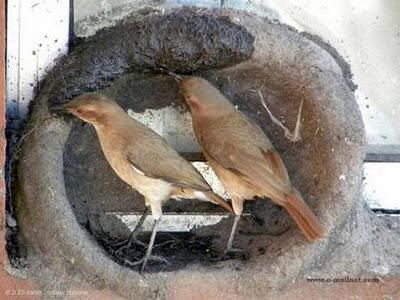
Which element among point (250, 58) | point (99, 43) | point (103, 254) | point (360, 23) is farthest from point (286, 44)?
point (103, 254)

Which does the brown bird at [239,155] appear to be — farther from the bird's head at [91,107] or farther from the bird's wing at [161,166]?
the bird's head at [91,107]

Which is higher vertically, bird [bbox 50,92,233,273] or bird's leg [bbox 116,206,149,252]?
bird [bbox 50,92,233,273]

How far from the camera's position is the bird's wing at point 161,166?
493 centimetres

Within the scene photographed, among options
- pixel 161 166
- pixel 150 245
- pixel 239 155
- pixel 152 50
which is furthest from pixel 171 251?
pixel 152 50

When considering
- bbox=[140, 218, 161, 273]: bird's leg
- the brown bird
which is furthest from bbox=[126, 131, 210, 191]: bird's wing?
bbox=[140, 218, 161, 273]: bird's leg

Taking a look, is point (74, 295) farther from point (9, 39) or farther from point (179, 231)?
point (9, 39)

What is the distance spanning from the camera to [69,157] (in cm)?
521

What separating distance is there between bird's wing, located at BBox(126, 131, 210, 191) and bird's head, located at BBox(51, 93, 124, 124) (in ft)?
0.60

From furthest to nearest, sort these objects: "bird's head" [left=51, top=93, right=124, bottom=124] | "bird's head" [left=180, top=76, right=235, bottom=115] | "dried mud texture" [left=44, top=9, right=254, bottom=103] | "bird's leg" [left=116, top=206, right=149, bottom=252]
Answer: "bird's leg" [left=116, top=206, right=149, bottom=252], "bird's head" [left=180, top=76, right=235, bottom=115], "dried mud texture" [left=44, top=9, right=254, bottom=103], "bird's head" [left=51, top=93, right=124, bottom=124]

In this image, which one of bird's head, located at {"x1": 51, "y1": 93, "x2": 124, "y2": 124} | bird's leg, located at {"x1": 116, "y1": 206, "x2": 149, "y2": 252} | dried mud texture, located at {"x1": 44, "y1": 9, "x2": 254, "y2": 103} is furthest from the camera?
bird's leg, located at {"x1": 116, "y1": 206, "x2": 149, "y2": 252}

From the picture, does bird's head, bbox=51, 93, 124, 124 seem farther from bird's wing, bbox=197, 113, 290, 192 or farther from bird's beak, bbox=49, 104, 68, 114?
bird's wing, bbox=197, 113, 290, 192

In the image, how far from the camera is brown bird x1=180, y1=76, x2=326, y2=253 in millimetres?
4902

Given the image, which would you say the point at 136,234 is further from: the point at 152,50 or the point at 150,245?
the point at 152,50

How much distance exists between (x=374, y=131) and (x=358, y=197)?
1.51 feet
